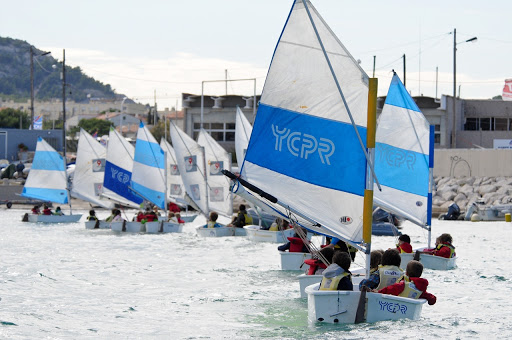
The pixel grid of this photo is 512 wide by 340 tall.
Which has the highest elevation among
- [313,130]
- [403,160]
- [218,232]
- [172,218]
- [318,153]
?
[313,130]

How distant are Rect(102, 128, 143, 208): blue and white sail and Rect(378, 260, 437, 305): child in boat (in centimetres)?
2770

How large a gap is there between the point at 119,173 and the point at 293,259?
70.3ft

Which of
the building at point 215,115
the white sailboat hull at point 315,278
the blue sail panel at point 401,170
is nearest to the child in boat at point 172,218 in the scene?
the blue sail panel at point 401,170

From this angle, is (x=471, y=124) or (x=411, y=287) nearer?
(x=411, y=287)

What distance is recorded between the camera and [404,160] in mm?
24391

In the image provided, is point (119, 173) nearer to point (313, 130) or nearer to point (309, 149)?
point (309, 149)

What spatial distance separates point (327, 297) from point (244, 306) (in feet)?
12.6

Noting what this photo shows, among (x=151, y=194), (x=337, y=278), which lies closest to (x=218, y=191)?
(x=151, y=194)

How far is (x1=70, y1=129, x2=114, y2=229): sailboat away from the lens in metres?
43.9

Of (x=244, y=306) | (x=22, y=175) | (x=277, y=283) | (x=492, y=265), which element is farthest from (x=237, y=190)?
(x=22, y=175)

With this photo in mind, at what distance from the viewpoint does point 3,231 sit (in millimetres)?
38188

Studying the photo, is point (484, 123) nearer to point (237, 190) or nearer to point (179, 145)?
point (179, 145)

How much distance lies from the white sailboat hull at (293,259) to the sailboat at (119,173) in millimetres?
20160

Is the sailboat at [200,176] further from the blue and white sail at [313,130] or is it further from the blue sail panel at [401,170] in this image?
the blue and white sail at [313,130]
